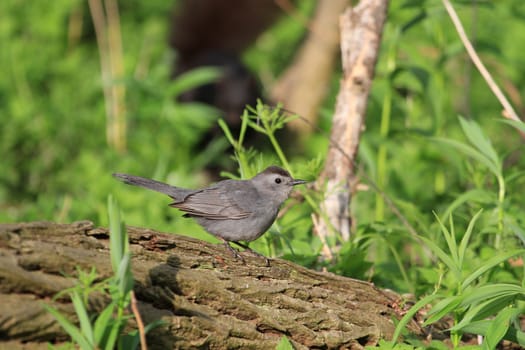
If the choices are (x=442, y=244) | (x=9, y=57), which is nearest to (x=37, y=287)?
(x=442, y=244)

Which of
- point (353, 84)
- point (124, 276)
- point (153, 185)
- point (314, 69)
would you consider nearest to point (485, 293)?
point (124, 276)

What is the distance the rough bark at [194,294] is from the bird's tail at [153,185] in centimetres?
68

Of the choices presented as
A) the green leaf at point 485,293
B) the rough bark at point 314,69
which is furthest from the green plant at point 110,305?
the rough bark at point 314,69

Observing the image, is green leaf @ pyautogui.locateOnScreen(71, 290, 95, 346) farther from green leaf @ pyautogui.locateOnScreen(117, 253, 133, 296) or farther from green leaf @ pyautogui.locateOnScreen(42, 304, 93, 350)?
green leaf @ pyautogui.locateOnScreen(117, 253, 133, 296)

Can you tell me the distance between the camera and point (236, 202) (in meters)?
4.36

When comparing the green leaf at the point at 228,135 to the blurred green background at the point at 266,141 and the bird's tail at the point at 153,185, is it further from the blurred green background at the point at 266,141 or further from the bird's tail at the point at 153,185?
the bird's tail at the point at 153,185

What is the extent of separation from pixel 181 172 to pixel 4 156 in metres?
1.55

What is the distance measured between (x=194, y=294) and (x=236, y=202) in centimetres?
116

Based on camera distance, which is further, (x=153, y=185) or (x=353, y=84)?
(x=353, y=84)

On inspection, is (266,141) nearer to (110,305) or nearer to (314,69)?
(314,69)

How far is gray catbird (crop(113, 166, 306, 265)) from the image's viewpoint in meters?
4.24

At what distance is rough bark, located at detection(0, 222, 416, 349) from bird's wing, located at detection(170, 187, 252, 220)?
19.9 inches

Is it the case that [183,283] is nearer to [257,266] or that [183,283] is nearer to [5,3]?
[257,266]

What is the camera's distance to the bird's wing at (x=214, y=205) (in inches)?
170
